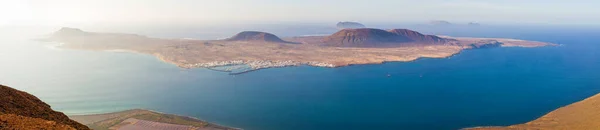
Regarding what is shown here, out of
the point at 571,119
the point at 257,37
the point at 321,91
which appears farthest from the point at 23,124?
the point at 257,37

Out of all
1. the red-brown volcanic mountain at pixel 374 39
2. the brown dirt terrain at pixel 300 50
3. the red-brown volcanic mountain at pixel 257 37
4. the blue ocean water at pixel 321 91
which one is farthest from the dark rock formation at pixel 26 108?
the red-brown volcanic mountain at pixel 257 37

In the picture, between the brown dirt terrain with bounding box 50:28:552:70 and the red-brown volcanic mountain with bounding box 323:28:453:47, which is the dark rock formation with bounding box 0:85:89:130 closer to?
the brown dirt terrain with bounding box 50:28:552:70

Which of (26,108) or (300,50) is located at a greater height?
(300,50)

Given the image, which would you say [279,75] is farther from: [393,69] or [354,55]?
[354,55]

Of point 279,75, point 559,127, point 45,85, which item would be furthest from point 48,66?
point 559,127

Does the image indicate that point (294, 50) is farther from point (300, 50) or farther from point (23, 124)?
point (23, 124)

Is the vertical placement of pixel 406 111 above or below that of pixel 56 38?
below
